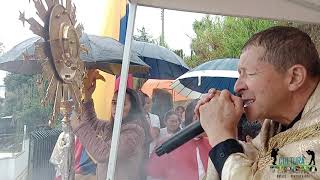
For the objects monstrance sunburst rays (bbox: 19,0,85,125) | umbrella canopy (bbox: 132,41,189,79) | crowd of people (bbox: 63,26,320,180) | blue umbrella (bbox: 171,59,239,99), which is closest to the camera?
crowd of people (bbox: 63,26,320,180)

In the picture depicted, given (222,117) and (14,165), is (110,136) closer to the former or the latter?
(14,165)

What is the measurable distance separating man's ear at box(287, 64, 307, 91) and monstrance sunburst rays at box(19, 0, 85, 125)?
43.4 inches

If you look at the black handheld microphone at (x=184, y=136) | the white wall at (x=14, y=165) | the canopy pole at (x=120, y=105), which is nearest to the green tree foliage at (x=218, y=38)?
the white wall at (x=14, y=165)

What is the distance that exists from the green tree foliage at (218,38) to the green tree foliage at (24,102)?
37.0ft

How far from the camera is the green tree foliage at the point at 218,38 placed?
14.5 meters

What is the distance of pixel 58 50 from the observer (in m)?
1.91

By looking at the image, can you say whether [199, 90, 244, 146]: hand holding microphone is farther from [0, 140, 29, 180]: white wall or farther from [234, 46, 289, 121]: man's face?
[0, 140, 29, 180]: white wall

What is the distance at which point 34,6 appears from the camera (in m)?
1.81

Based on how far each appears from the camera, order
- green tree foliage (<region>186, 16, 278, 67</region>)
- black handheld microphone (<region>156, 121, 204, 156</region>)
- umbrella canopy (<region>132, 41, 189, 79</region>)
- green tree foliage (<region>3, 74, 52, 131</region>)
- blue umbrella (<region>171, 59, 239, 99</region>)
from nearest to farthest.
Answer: black handheld microphone (<region>156, 121, 204, 156</region>)
green tree foliage (<region>3, 74, 52, 131</region>)
blue umbrella (<region>171, 59, 239, 99</region>)
umbrella canopy (<region>132, 41, 189, 79</region>)
green tree foliage (<region>186, 16, 278, 67</region>)

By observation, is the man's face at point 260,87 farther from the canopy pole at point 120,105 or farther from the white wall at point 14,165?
the white wall at point 14,165

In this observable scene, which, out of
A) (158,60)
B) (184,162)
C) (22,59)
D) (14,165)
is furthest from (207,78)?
(22,59)

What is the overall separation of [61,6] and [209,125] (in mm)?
1115

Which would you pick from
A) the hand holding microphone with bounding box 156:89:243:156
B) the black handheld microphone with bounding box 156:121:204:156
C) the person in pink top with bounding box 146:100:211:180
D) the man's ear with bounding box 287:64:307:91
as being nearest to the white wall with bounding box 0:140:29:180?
the person in pink top with bounding box 146:100:211:180

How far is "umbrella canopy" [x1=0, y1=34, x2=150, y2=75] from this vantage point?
1.93m
